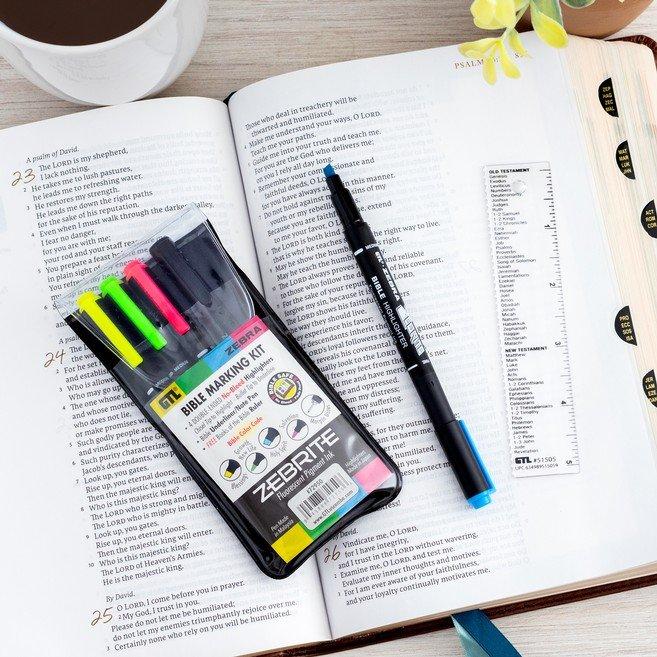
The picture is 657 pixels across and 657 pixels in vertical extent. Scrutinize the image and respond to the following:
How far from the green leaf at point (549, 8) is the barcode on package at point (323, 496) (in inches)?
13.0

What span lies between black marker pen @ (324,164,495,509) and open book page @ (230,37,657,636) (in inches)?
0.5

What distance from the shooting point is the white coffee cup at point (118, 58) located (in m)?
0.42

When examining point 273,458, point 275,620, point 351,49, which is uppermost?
point 351,49

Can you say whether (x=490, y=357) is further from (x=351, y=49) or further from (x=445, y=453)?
(x=351, y=49)

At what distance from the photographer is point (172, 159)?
533 millimetres

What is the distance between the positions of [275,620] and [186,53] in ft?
1.40

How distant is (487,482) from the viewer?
51 centimetres

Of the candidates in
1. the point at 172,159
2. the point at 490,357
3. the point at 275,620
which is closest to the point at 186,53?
the point at 172,159

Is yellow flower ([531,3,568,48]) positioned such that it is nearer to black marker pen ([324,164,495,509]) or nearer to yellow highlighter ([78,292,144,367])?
black marker pen ([324,164,495,509])

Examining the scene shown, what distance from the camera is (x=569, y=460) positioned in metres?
0.52

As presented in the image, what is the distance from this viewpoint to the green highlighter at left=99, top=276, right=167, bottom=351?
1.61 feet

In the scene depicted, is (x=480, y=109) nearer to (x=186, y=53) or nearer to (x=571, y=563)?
(x=186, y=53)

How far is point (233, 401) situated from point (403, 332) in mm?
139

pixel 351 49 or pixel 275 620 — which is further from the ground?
pixel 351 49
